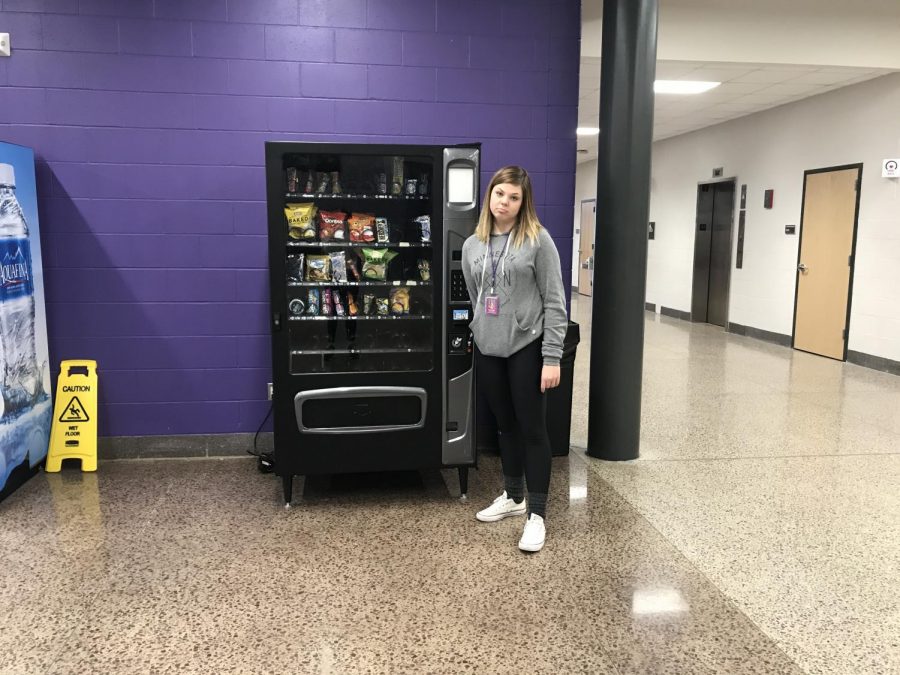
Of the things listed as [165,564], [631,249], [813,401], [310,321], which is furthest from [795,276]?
[165,564]

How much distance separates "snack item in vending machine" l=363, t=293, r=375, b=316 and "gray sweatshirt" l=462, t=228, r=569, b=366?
0.80m

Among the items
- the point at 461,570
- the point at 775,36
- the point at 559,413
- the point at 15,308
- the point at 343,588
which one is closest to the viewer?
the point at 343,588

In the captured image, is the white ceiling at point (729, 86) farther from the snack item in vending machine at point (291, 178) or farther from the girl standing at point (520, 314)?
the girl standing at point (520, 314)

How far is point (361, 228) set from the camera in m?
3.51

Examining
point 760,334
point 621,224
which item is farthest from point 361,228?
point 760,334

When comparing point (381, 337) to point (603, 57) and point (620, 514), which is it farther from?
point (603, 57)

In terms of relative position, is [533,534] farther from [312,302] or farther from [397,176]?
[397,176]

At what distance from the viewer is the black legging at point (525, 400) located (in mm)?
2928

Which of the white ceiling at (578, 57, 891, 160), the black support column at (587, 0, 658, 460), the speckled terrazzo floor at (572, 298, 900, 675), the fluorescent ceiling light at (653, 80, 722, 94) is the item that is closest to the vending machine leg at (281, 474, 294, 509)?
the speckled terrazzo floor at (572, 298, 900, 675)

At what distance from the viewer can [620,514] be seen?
11.0 ft

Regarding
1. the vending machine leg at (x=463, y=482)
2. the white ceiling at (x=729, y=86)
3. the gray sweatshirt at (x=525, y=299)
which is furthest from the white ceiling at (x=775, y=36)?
the vending machine leg at (x=463, y=482)

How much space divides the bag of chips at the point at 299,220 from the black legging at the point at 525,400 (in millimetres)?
1081

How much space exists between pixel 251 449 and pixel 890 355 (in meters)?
5.91

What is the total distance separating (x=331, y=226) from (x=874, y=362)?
5.85 meters
